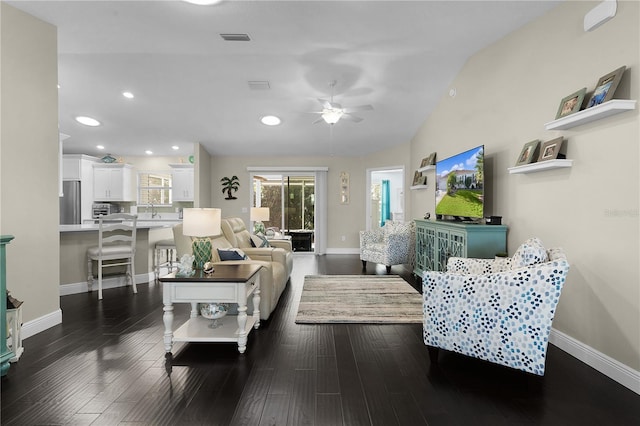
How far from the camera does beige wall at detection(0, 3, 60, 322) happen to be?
264 cm

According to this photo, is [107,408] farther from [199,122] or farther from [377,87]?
[199,122]

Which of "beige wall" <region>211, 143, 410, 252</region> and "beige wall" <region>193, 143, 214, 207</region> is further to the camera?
"beige wall" <region>211, 143, 410, 252</region>

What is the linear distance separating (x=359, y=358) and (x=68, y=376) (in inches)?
76.1

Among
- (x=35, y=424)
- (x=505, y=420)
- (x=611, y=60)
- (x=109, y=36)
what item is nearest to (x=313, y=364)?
(x=505, y=420)

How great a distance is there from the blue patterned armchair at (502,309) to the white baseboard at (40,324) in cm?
323

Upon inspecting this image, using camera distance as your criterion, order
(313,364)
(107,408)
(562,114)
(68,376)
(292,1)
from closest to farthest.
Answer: (107,408), (68,376), (313,364), (562,114), (292,1)

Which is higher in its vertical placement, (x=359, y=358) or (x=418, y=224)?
(x=418, y=224)

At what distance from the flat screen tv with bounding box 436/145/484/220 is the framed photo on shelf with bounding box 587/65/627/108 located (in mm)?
1302

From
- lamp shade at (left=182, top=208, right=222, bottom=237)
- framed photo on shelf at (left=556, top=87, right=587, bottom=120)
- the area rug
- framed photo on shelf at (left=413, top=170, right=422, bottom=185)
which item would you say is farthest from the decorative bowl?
framed photo on shelf at (left=413, top=170, right=422, bottom=185)

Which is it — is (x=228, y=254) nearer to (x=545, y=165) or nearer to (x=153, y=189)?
(x=545, y=165)

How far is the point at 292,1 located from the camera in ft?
9.19

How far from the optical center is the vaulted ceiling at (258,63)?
2.95 metres

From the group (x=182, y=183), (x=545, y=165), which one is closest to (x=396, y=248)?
(x=545, y=165)

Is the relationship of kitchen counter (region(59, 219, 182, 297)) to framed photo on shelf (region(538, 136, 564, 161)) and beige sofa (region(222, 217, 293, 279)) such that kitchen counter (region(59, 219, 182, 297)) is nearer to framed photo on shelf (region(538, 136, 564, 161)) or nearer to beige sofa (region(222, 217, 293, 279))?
beige sofa (region(222, 217, 293, 279))
